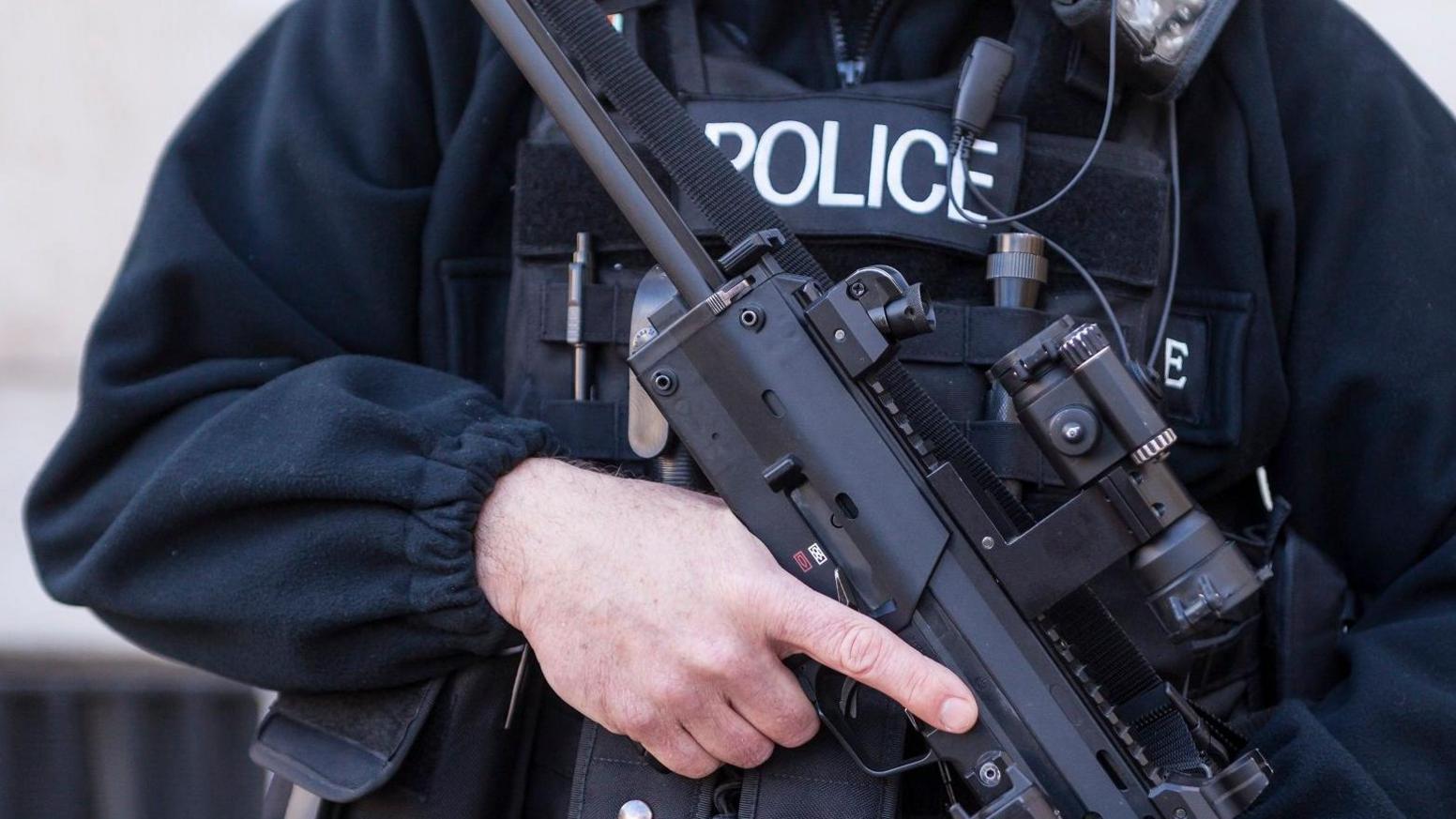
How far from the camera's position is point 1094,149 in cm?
129

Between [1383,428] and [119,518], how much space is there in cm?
122

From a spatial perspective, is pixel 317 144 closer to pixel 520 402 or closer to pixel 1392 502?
pixel 520 402

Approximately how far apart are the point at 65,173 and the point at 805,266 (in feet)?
6.65

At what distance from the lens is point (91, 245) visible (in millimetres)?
2678

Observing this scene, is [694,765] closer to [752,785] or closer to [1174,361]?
[752,785]

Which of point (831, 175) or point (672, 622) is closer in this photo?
point (672, 622)

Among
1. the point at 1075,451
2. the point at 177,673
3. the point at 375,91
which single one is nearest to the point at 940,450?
the point at 1075,451

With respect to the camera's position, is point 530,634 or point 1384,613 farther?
point 1384,613

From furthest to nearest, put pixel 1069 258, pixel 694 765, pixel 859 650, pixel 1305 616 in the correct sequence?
pixel 1305 616 → pixel 1069 258 → pixel 694 765 → pixel 859 650

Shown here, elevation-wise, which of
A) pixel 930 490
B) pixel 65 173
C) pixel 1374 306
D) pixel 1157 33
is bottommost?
pixel 65 173

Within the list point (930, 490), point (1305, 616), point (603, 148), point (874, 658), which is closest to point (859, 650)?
point (874, 658)

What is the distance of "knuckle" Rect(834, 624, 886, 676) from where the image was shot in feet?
3.55

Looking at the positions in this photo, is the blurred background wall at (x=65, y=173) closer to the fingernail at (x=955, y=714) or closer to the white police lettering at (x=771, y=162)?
the white police lettering at (x=771, y=162)

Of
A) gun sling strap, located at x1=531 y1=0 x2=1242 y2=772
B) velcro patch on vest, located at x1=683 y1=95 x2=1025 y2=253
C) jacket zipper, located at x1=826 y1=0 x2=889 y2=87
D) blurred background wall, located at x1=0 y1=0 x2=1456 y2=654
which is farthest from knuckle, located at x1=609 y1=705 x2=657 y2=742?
blurred background wall, located at x1=0 y1=0 x2=1456 y2=654
